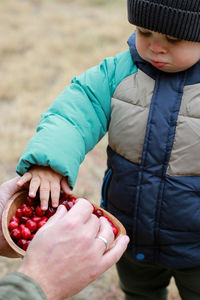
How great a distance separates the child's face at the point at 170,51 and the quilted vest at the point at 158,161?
0.22ft

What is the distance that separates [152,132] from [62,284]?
0.65 meters

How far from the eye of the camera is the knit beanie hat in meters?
1.38

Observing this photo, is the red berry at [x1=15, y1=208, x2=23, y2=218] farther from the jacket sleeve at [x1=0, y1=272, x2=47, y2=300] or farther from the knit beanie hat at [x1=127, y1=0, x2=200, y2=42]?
the knit beanie hat at [x1=127, y1=0, x2=200, y2=42]

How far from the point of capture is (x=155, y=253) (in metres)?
1.71

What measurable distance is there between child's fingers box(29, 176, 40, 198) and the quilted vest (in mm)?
361

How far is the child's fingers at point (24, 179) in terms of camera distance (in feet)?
4.76

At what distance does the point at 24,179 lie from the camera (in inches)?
57.4

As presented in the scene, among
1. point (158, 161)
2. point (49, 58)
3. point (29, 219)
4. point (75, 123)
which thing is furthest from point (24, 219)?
point (49, 58)

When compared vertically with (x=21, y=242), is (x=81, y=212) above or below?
above

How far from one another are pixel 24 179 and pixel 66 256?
0.37m

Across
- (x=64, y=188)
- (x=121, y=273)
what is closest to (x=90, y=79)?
(x=64, y=188)

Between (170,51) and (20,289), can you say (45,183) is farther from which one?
(170,51)

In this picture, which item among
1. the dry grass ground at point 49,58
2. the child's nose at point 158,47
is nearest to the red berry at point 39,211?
the child's nose at point 158,47

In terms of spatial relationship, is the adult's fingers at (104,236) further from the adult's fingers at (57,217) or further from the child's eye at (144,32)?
the child's eye at (144,32)
